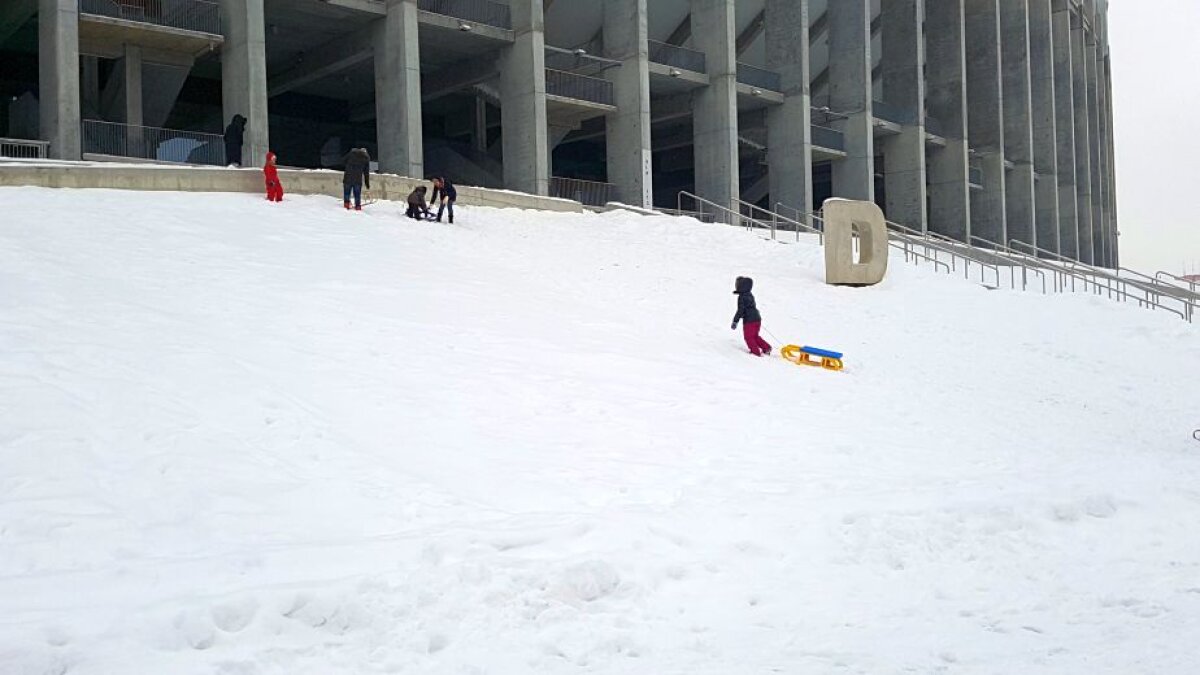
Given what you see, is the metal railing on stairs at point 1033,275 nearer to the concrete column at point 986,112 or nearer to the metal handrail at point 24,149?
the metal handrail at point 24,149

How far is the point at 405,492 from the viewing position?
271 inches

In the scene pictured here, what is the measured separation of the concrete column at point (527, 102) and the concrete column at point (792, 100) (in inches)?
454

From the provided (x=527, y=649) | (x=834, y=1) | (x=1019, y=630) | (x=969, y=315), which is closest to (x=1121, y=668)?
(x=1019, y=630)

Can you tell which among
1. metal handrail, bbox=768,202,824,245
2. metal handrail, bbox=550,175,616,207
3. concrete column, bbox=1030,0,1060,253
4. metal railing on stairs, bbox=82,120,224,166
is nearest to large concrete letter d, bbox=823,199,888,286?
metal handrail, bbox=768,202,824,245

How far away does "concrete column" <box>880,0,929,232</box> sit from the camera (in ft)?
146

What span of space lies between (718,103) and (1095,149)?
3985cm

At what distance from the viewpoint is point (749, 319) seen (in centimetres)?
1327

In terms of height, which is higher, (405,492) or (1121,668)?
(405,492)

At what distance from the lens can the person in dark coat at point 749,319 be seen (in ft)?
43.5

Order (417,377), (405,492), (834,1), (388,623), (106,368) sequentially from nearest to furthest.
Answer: (388,623) → (405,492) → (106,368) → (417,377) → (834,1)

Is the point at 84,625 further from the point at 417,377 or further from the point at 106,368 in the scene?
the point at 417,377

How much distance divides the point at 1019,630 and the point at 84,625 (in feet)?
14.9

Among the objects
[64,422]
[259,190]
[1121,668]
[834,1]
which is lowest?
[1121,668]

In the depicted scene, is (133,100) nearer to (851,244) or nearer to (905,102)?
(851,244)
